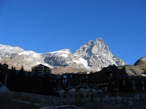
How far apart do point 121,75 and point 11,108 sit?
271 ft

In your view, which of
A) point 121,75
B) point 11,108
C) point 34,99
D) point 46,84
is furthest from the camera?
point 121,75

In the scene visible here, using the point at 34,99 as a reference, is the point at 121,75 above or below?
above

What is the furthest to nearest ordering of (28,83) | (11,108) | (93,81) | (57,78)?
(57,78) < (93,81) < (28,83) < (11,108)

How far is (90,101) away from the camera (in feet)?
227

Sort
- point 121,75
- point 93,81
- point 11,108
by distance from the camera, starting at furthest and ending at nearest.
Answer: point 93,81 < point 121,75 < point 11,108

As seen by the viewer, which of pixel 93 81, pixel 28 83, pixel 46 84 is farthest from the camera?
pixel 93 81

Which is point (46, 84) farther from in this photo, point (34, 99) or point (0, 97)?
point (0, 97)

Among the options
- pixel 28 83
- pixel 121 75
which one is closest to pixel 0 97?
pixel 28 83

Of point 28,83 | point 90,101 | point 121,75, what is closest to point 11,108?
point 90,101

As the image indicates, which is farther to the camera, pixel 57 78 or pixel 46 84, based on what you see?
pixel 57 78

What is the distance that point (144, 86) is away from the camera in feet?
423

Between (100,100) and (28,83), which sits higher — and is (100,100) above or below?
below

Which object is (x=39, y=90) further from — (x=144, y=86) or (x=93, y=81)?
(x=144, y=86)

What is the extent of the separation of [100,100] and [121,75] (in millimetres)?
60012
